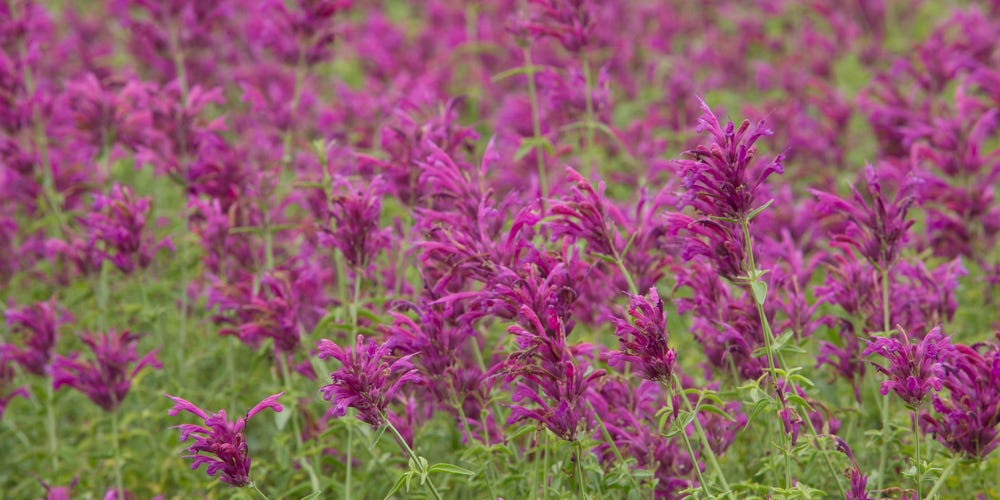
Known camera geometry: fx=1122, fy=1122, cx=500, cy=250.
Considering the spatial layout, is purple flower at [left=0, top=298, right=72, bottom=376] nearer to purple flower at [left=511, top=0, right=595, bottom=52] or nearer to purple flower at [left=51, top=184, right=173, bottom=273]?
purple flower at [left=51, top=184, right=173, bottom=273]

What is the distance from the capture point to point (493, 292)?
3.60 meters

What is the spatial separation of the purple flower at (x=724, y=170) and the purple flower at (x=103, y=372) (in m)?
2.67

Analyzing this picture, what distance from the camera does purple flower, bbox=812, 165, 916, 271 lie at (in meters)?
3.83

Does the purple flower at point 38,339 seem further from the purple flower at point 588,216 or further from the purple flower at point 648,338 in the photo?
the purple flower at point 648,338

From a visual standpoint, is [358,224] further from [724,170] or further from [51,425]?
[51,425]

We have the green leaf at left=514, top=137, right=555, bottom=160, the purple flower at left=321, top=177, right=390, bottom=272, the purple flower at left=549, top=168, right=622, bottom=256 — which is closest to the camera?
the purple flower at left=549, top=168, right=622, bottom=256

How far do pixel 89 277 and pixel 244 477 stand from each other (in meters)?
2.59

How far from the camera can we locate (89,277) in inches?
225

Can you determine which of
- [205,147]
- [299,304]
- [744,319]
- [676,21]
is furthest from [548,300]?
[676,21]

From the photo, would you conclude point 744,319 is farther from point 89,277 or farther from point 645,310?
point 89,277

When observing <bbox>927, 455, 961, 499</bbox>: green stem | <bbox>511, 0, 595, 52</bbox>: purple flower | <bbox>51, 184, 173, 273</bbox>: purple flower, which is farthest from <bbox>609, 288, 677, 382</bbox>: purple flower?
<bbox>51, 184, 173, 273</bbox>: purple flower

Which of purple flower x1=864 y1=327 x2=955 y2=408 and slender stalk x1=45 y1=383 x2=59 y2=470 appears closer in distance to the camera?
purple flower x1=864 y1=327 x2=955 y2=408

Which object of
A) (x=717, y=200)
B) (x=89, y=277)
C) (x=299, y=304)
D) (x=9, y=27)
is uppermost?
(x=717, y=200)

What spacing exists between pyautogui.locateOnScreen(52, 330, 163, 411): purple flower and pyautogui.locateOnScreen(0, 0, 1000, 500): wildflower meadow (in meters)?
0.02
